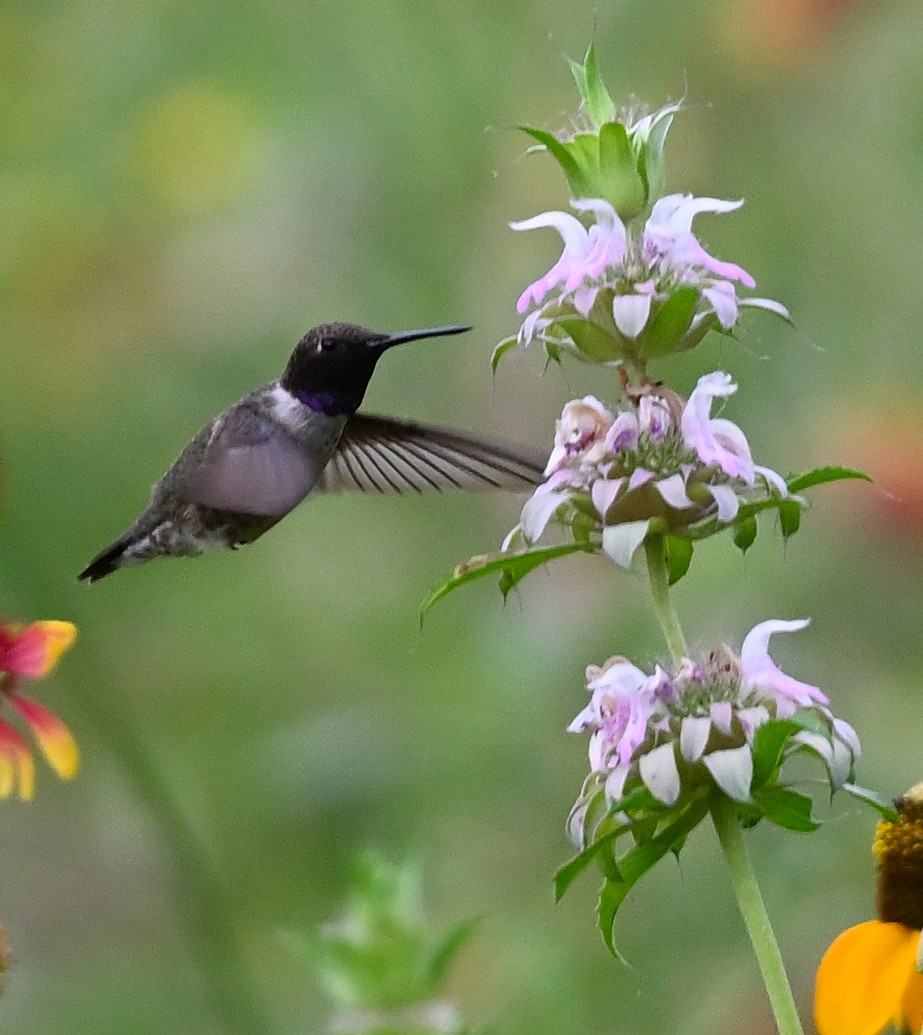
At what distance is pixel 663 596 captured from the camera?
29.5 inches

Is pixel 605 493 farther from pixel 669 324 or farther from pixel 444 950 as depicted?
pixel 444 950

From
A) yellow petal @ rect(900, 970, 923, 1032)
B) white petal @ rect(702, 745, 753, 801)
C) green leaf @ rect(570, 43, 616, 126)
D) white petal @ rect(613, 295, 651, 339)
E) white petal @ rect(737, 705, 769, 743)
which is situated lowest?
yellow petal @ rect(900, 970, 923, 1032)

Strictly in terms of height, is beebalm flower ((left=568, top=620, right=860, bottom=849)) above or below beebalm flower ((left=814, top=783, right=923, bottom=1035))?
above

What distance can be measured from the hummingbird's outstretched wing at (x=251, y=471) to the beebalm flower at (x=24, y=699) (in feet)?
1.02

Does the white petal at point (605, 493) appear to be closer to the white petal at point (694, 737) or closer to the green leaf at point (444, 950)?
the white petal at point (694, 737)

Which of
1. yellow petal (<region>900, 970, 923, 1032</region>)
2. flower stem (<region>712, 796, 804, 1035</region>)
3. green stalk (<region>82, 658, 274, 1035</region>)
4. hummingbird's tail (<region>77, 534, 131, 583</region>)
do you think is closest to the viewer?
flower stem (<region>712, 796, 804, 1035</region>)

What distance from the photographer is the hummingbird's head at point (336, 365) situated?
1.32m

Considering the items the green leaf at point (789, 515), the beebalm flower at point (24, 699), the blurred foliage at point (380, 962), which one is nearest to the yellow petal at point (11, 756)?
the beebalm flower at point (24, 699)

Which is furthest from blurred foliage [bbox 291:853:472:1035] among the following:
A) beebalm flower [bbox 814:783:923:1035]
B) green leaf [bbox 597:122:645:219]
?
green leaf [bbox 597:122:645:219]

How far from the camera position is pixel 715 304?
0.74m

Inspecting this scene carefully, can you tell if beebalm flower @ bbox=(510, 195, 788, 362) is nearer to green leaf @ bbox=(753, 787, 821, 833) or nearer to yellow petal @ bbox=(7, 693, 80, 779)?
green leaf @ bbox=(753, 787, 821, 833)

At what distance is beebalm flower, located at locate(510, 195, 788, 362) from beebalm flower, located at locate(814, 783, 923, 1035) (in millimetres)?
287

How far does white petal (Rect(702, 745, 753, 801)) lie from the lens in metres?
0.69

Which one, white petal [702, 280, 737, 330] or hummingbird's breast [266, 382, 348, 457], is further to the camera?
hummingbird's breast [266, 382, 348, 457]
